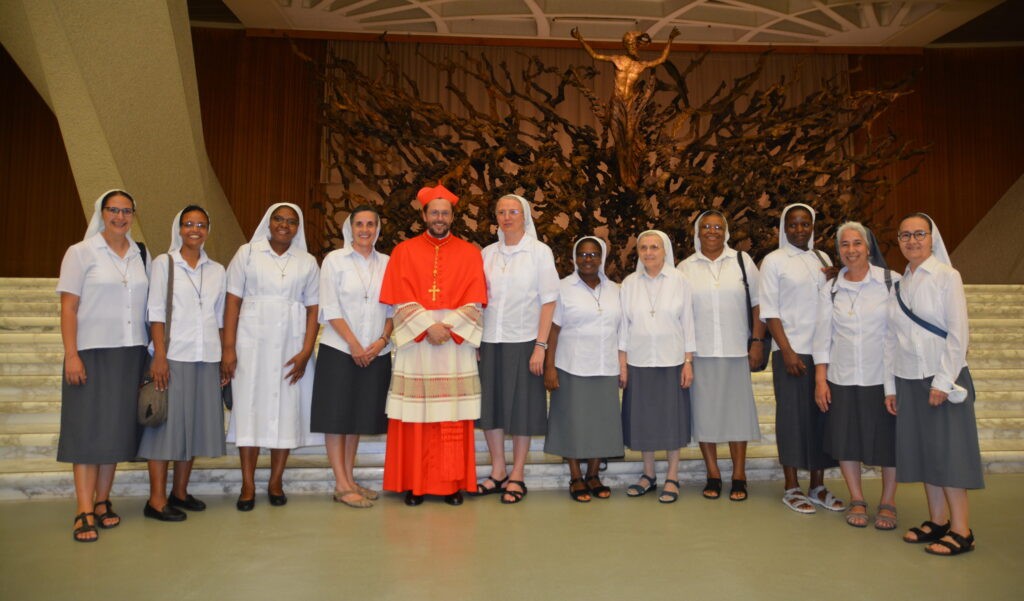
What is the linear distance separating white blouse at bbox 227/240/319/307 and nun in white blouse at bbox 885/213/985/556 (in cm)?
322

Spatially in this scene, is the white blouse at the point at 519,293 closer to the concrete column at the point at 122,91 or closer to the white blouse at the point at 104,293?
the white blouse at the point at 104,293

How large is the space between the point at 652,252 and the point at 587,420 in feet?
3.56

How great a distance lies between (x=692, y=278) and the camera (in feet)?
15.6

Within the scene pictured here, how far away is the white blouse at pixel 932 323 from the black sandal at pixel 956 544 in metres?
0.72

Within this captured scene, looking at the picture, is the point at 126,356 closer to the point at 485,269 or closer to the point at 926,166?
the point at 485,269

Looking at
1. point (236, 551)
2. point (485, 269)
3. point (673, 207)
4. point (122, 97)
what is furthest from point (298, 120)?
point (236, 551)

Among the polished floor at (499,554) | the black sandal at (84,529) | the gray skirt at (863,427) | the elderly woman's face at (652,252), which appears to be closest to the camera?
the polished floor at (499,554)

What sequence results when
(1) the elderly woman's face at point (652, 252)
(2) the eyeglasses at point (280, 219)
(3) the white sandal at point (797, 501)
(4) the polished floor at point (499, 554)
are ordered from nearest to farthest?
(4) the polished floor at point (499, 554), (3) the white sandal at point (797, 501), (2) the eyeglasses at point (280, 219), (1) the elderly woman's face at point (652, 252)

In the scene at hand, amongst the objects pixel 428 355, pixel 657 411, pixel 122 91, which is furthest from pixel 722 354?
pixel 122 91

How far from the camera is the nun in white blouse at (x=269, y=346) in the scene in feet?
14.2

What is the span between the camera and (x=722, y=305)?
4633 millimetres

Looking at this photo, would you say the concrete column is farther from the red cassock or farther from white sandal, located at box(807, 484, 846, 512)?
white sandal, located at box(807, 484, 846, 512)

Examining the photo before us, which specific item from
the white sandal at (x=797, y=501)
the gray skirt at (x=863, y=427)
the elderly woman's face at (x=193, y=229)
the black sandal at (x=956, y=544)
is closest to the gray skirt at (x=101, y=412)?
the elderly woman's face at (x=193, y=229)

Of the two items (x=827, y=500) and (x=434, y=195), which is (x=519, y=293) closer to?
(x=434, y=195)
